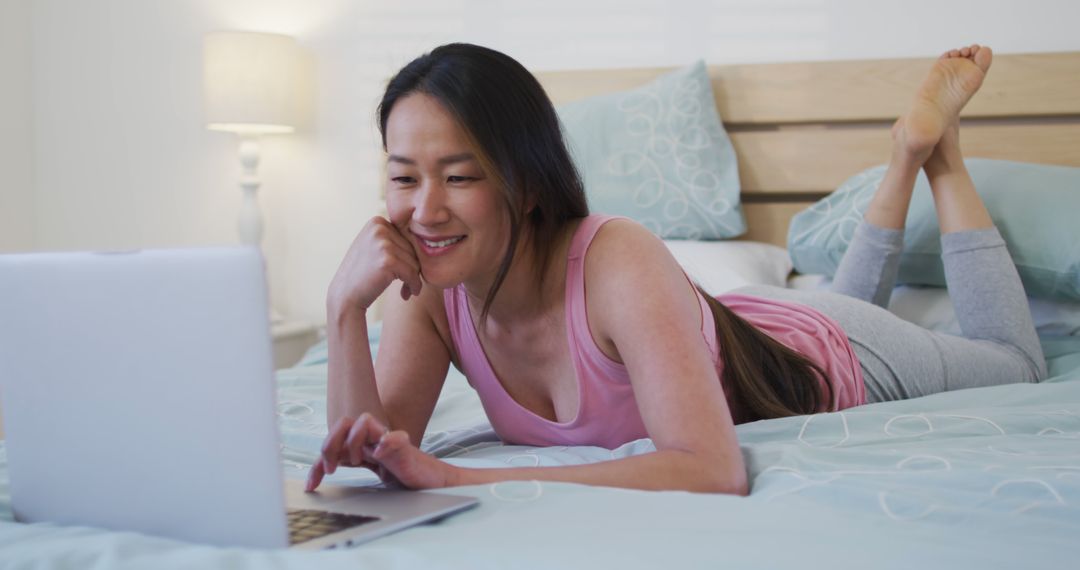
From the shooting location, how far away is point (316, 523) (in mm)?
809

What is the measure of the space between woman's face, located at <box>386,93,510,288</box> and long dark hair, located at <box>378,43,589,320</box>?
1 cm

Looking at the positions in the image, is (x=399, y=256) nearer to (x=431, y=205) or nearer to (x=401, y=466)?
(x=431, y=205)

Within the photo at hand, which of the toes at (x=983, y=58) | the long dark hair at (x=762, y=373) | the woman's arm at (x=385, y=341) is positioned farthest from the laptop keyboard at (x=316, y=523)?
the toes at (x=983, y=58)

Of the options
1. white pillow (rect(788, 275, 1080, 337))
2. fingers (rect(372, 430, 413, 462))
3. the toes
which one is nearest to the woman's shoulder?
fingers (rect(372, 430, 413, 462))

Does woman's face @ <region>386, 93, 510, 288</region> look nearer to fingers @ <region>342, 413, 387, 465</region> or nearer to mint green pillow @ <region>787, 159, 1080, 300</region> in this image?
fingers @ <region>342, 413, 387, 465</region>

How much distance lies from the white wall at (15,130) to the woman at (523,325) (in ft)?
7.46

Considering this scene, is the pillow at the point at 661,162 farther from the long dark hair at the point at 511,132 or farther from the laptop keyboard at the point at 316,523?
the laptop keyboard at the point at 316,523

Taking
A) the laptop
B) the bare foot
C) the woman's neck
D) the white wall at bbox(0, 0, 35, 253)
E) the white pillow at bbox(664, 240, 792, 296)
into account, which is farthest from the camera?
the white wall at bbox(0, 0, 35, 253)

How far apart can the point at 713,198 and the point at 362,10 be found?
1.24 m

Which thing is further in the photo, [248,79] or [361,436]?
[248,79]

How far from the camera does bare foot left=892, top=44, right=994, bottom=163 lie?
6.26 ft

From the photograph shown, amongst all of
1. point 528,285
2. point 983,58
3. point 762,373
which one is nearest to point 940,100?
point 983,58

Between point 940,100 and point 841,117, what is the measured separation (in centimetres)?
59

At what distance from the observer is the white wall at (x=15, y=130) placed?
3.14 m
